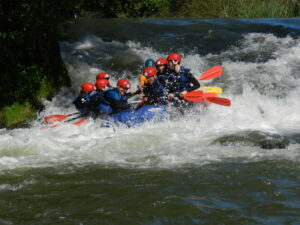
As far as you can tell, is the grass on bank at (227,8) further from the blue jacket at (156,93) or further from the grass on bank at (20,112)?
the blue jacket at (156,93)

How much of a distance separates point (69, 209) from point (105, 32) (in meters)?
12.2

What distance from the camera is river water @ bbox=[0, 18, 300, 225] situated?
4.91 metres

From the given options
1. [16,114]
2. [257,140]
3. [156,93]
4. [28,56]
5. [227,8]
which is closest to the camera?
[257,140]

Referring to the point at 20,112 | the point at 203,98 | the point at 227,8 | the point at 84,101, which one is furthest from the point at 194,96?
the point at 227,8

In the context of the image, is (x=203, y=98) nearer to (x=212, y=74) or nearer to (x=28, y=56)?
(x=212, y=74)

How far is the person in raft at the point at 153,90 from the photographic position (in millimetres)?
9484

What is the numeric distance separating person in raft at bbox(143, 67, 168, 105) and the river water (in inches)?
22.2

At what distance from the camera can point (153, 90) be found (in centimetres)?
960

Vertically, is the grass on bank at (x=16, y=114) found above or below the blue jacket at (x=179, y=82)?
below

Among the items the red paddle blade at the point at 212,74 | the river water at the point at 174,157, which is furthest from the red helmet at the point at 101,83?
the red paddle blade at the point at 212,74

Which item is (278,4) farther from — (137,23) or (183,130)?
(183,130)

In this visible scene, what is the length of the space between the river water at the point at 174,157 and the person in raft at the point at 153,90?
56cm

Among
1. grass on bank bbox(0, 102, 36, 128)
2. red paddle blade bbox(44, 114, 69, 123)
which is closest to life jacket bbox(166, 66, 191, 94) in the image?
red paddle blade bbox(44, 114, 69, 123)

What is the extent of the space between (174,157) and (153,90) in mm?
2948
